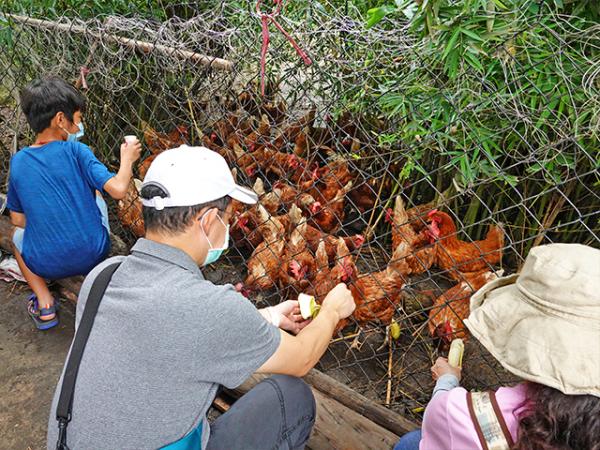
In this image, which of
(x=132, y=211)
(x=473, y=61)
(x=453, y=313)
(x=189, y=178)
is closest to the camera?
(x=189, y=178)

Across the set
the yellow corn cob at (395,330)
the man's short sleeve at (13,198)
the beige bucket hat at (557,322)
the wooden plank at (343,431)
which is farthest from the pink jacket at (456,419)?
the man's short sleeve at (13,198)

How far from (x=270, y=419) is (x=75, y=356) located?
0.73 metres

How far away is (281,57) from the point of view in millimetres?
2430

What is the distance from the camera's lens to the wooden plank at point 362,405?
1.92m

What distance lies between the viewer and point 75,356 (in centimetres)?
131

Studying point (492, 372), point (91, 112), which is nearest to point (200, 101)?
point (91, 112)

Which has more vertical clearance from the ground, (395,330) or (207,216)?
(207,216)

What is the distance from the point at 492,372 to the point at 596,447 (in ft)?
5.02

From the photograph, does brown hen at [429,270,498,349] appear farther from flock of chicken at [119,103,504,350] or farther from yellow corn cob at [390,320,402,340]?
yellow corn cob at [390,320,402,340]

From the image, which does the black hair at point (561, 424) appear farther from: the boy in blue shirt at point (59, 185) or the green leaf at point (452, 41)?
the boy in blue shirt at point (59, 185)

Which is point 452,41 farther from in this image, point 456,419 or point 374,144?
point 374,144

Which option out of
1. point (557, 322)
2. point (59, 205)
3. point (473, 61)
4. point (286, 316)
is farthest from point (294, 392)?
point (59, 205)

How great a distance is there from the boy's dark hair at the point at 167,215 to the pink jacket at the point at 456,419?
91cm

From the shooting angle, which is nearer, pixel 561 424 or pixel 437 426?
pixel 561 424
